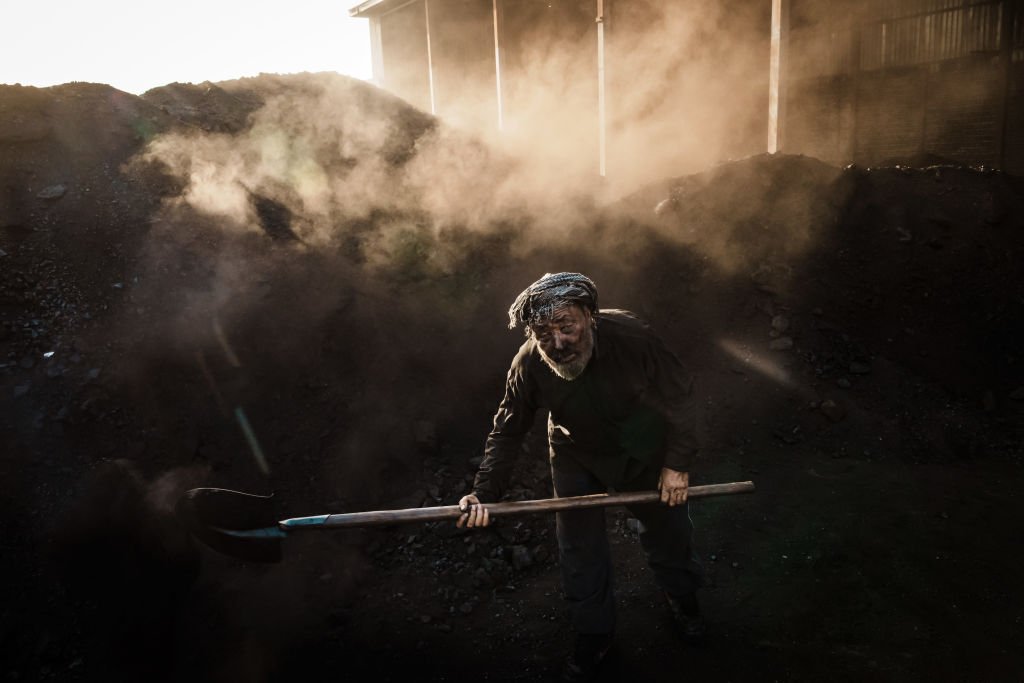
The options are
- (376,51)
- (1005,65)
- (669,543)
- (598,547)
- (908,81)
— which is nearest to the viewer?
(598,547)

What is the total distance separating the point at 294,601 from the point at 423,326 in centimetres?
279

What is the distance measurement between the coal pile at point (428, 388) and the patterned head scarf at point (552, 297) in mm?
1839

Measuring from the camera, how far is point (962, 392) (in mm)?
5660

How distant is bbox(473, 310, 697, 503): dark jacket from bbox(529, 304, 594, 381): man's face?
2.3 inches

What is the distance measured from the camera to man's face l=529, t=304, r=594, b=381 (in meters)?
2.71

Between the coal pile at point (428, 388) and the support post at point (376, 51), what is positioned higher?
the support post at point (376, 51)

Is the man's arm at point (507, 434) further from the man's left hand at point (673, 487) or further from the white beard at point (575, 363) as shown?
the man's left hand at point (673, 487)

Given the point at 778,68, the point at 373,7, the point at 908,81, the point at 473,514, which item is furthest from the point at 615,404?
the point at 373,7

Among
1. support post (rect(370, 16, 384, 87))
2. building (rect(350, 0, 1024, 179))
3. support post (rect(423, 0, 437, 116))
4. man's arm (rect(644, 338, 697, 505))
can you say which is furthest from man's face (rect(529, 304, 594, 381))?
support post (rect(370, 16, 384, 87))

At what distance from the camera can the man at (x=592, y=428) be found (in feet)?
9.16

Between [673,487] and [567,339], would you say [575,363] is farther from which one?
[673,487]

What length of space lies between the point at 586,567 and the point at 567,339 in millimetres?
1113

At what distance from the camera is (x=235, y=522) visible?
3076mm

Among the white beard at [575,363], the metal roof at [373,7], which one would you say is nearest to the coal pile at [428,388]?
the white beard at [575,363]
